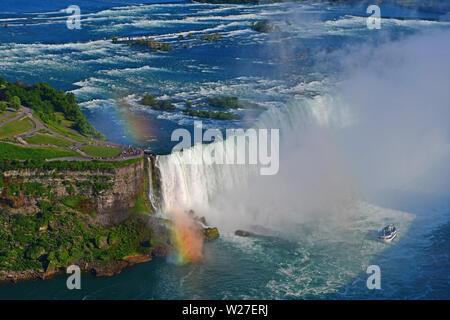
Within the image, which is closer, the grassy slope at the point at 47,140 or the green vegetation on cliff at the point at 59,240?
the green vegetation on cliff at the point at 59,240

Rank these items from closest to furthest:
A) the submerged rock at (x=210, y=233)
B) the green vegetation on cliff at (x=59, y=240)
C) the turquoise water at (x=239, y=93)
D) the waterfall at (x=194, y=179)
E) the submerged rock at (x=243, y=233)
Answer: the turquoise water at (x=239, y=93), the green vegetation on cliff at (x=59, y=240), the submerged rock at (x=210, y=233), the submerged rock at (x=243, y=233), the waterfall at (x=194, y=179)

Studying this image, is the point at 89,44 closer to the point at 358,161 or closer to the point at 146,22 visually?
the point at 146,22

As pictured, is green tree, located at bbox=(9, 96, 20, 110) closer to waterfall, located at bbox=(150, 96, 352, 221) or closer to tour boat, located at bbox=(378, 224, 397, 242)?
waterfall, located at bbox=(150, 96, 352, 221)

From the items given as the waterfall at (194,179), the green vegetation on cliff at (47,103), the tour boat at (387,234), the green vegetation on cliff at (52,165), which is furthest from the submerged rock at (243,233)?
the green vegetation on cliff at (47,103)

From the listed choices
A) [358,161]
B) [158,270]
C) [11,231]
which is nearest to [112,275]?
[158,270]

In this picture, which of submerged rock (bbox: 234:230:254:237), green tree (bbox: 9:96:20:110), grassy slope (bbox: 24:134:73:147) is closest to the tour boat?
submerged rock (bbox: 234:230:254:237)

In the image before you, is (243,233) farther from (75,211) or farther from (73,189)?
(73,189)

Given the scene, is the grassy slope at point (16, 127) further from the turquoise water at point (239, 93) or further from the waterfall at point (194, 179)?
the waterfall at point (194, 179)
